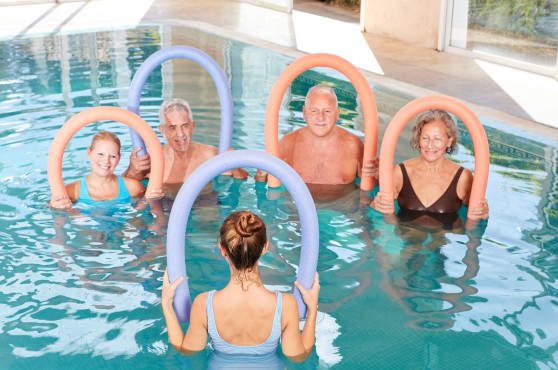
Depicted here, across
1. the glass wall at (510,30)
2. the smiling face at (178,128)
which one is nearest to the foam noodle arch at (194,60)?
the smiling face at (178,128)

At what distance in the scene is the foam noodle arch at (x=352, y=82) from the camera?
22.8ft

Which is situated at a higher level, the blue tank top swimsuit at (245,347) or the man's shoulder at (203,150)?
the man's shoulder at (203,150)

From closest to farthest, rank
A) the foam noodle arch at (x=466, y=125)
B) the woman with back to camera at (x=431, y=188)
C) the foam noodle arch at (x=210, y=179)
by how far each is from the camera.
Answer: the foam noodle arch at (x=210, y=179) → the foam noodle arch at (x=466, y=125) → the woman with back to camera at (x=431, y=188)

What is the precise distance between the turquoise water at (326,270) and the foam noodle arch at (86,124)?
28 cm

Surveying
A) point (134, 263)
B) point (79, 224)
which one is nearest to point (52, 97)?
point (79, 224)

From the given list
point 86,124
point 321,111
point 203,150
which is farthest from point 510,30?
point 86,124

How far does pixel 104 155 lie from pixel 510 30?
7768mm

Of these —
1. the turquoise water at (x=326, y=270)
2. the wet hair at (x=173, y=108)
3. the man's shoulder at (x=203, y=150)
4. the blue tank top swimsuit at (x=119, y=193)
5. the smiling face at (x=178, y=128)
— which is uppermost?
the wet hair at (x=173, y=108)

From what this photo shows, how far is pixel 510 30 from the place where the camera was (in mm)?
12078

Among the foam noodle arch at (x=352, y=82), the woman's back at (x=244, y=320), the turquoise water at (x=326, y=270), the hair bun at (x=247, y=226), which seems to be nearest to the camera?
the hair bun at (x=247, y=226)

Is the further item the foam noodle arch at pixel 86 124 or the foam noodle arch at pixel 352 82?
the foam noodle arch at pixel 352 82

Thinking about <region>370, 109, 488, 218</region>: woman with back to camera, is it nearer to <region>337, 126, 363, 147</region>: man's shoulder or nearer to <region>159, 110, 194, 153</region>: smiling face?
<region>337, 126, 363, 147</region>: man's shoulder

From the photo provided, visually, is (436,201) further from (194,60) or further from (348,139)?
(194,60)

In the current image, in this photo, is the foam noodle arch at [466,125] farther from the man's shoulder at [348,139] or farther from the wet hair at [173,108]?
the wet hair at [173,108]
